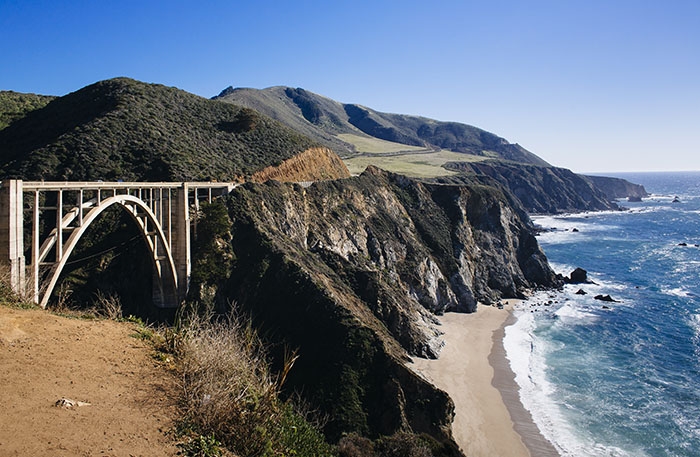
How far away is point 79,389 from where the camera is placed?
32.4 ft

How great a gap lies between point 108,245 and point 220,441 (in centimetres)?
2814

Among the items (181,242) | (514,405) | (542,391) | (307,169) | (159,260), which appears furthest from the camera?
(307,169)

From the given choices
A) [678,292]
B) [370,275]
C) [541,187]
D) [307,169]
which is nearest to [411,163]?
[541,187]

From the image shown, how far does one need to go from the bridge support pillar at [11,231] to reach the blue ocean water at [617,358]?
27.2m

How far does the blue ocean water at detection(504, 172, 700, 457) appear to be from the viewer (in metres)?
27.4

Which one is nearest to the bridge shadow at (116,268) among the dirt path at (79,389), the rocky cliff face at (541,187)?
the dirt path at (79,389)

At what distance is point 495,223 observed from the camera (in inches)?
2657

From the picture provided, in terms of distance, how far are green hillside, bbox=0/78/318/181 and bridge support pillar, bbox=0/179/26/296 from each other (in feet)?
67.9

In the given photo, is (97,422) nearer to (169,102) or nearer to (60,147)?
(60,147)

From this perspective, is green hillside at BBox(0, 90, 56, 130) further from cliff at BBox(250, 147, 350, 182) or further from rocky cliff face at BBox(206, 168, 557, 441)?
rocky cliff face at BBox(206, 168, 557, 441)

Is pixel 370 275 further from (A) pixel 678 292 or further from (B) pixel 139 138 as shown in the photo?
(A) pixel 678 292

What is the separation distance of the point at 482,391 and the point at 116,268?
26495 mm

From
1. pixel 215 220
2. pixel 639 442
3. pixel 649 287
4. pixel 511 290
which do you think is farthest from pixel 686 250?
pixel 215 220

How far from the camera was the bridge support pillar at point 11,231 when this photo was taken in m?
17.6
